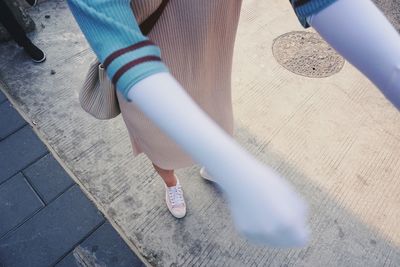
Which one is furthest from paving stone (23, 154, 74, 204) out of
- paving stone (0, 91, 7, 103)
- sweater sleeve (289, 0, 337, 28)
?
sweater sleeve (289, 0, 337, 28)

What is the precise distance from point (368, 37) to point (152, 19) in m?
0.54

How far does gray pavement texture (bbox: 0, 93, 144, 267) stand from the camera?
1.84 meters

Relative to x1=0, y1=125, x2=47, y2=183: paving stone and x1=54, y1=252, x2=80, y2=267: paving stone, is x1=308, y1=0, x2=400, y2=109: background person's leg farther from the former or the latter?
x1=0, y1=125, x2=47, y2=183: paving stone

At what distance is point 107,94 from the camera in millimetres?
1247

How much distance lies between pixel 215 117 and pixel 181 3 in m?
0.65

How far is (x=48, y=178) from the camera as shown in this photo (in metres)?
2.11

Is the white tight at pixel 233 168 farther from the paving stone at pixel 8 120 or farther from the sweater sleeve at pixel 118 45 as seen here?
the paving stone at pixel 8 120

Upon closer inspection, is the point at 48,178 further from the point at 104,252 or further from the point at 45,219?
the point at 104,252

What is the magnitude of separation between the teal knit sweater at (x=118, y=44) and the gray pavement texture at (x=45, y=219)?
155 centimetres

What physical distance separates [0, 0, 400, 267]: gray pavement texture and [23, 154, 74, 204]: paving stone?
2cm

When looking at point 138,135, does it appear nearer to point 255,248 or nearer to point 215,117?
point 215,117

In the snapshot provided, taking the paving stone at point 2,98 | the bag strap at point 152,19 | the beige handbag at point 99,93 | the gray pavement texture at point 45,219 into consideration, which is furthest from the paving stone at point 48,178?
the bag strap at point 152,19

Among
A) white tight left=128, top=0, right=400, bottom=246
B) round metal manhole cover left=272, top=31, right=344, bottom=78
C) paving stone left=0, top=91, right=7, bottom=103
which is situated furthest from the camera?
round metal manhole cover left=272, top=31, right=344, bottom=78

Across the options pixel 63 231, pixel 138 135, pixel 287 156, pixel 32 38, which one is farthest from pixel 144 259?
pixel 32 38
